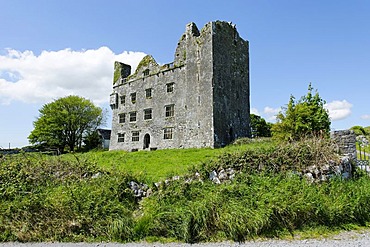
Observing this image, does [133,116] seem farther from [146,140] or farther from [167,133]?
[167,133]

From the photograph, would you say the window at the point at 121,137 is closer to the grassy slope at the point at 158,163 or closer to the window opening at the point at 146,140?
the window opening at the point at 146,140

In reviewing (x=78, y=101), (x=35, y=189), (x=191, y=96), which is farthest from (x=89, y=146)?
(x=35, y=189)

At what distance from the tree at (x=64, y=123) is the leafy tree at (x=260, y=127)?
86.2 feet

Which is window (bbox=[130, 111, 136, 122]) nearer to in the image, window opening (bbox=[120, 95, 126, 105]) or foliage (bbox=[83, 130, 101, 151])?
window opening (bbox=[120, 95, 126, 105])

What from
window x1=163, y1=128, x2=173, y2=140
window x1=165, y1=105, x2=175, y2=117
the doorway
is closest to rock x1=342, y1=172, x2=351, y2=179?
window x1=163, y1=128, x2=173, y2=140

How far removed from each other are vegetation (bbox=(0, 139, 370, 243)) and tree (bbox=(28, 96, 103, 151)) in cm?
3583

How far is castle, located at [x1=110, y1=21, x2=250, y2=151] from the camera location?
2605 cm

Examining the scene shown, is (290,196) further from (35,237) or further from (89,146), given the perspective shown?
(89,146)

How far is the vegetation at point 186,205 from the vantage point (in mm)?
7219

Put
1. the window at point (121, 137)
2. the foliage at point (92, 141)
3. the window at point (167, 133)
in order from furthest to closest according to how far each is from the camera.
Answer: the foliage at point (92, 141) < the window at point (121, 137) < the window at point (167, 133)

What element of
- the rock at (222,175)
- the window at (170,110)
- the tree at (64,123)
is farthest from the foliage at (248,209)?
the tree at (64,123)

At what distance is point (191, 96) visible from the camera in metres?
27.3

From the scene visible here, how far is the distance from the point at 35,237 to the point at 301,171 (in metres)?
8.60

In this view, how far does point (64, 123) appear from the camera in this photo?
44000 mm
